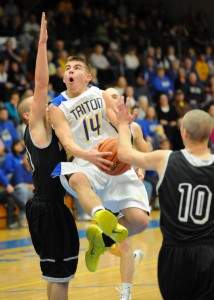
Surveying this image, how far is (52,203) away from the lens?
236 inches

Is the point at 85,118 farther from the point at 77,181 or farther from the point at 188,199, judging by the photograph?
the point at 188,199

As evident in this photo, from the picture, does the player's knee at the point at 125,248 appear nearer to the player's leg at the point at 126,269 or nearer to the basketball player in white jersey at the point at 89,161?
the player's leg at the point at 126,269

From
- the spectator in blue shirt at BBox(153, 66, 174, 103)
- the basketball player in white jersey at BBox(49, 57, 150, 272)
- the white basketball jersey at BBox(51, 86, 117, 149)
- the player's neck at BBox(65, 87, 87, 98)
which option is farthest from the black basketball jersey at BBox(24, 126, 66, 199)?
the spectator in blue shirt at BBox(153, 66, 174, 103)

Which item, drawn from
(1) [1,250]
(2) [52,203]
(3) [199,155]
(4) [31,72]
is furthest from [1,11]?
(3) [199,155]

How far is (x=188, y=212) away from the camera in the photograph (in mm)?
4789

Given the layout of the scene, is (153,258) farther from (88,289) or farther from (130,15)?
(130,15)

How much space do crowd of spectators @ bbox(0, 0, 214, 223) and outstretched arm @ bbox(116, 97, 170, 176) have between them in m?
8.17

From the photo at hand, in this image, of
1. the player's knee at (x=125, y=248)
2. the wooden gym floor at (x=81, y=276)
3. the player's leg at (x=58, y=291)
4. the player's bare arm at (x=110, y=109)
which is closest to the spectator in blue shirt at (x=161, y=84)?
the wooden gym floor at (x=81, y=276)

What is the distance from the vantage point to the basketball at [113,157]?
5.90 metres

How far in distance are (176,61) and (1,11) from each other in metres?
5.52

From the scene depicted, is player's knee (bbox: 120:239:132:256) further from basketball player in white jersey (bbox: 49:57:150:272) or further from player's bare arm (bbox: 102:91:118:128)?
player's bare arm (bbox: 102:91:118:128)

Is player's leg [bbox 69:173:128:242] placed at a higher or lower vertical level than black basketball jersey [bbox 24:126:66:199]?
lower

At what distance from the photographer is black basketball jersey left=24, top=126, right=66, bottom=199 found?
5992 millimetres

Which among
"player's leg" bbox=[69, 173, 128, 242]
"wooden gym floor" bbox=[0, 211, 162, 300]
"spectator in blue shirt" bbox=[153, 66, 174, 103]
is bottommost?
"wooden gym floor" bbox=[0, 211, 162, 300]
